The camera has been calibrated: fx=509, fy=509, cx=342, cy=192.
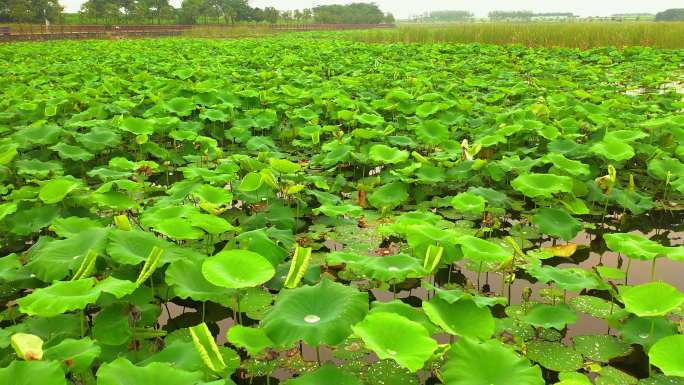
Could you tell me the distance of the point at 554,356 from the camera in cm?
214

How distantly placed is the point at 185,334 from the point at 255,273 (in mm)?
476

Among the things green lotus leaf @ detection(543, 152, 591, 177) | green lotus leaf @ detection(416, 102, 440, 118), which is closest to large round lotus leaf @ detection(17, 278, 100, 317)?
green lotus leaf @ detection(543, 152, 591, 177)

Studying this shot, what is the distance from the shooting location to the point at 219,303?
2602 millimetres

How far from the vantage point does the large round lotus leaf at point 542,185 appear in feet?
10.7

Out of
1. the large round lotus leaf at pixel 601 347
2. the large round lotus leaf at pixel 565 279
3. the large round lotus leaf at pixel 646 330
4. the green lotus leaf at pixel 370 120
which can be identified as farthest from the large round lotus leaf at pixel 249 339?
the green lotus leaf at pixel 370 120

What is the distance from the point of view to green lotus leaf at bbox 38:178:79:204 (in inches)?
119

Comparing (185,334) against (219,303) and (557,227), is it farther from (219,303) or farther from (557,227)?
(557,227)

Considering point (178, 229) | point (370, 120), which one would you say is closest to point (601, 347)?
point (178, 229)

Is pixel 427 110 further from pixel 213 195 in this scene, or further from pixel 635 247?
pixel 635 247

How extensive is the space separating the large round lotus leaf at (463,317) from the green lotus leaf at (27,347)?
128 centimetres

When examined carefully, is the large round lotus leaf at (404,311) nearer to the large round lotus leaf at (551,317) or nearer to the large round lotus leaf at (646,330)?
the large round lotus leaf at (551,317)

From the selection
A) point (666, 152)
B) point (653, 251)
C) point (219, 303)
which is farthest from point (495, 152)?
point (219, 303)

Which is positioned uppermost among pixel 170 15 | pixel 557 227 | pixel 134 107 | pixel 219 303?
pixel 170 15

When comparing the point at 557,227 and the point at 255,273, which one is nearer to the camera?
the point at 255,273
